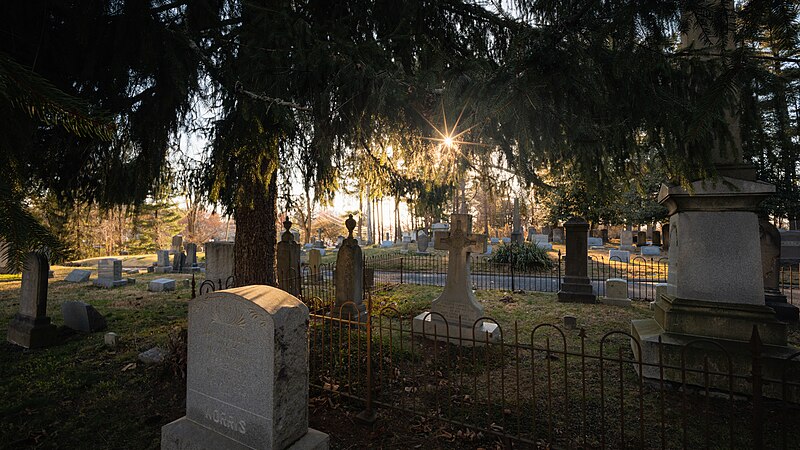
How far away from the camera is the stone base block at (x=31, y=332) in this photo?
5.50m

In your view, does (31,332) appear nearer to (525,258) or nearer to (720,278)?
(720,278)

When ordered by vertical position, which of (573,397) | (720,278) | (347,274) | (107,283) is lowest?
(573,397)

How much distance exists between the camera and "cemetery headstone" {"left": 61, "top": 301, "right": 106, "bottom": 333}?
20.5 feet

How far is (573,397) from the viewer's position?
4.00m

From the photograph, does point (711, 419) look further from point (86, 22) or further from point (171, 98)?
point (86, 22)

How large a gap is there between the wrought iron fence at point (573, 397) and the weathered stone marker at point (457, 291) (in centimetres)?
86

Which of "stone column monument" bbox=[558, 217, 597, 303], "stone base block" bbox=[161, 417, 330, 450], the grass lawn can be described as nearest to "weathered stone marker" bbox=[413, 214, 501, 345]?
the grass lawn

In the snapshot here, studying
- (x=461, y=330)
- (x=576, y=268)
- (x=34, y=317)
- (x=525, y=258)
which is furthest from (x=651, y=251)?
(x=34, y=317)

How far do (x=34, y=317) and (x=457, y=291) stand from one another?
22.9 ft

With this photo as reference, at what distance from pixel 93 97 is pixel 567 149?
13.2 feet

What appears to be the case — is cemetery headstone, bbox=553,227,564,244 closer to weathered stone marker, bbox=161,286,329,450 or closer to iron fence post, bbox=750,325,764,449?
iron fence post, bbox=750,325,764,449

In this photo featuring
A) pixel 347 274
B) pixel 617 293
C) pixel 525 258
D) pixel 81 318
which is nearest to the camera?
pixel 81 318

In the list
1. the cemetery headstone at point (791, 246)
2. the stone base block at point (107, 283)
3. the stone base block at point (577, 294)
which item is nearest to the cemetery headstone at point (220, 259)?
the stone base block at point (107, 283)

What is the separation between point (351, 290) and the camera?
6.98m
